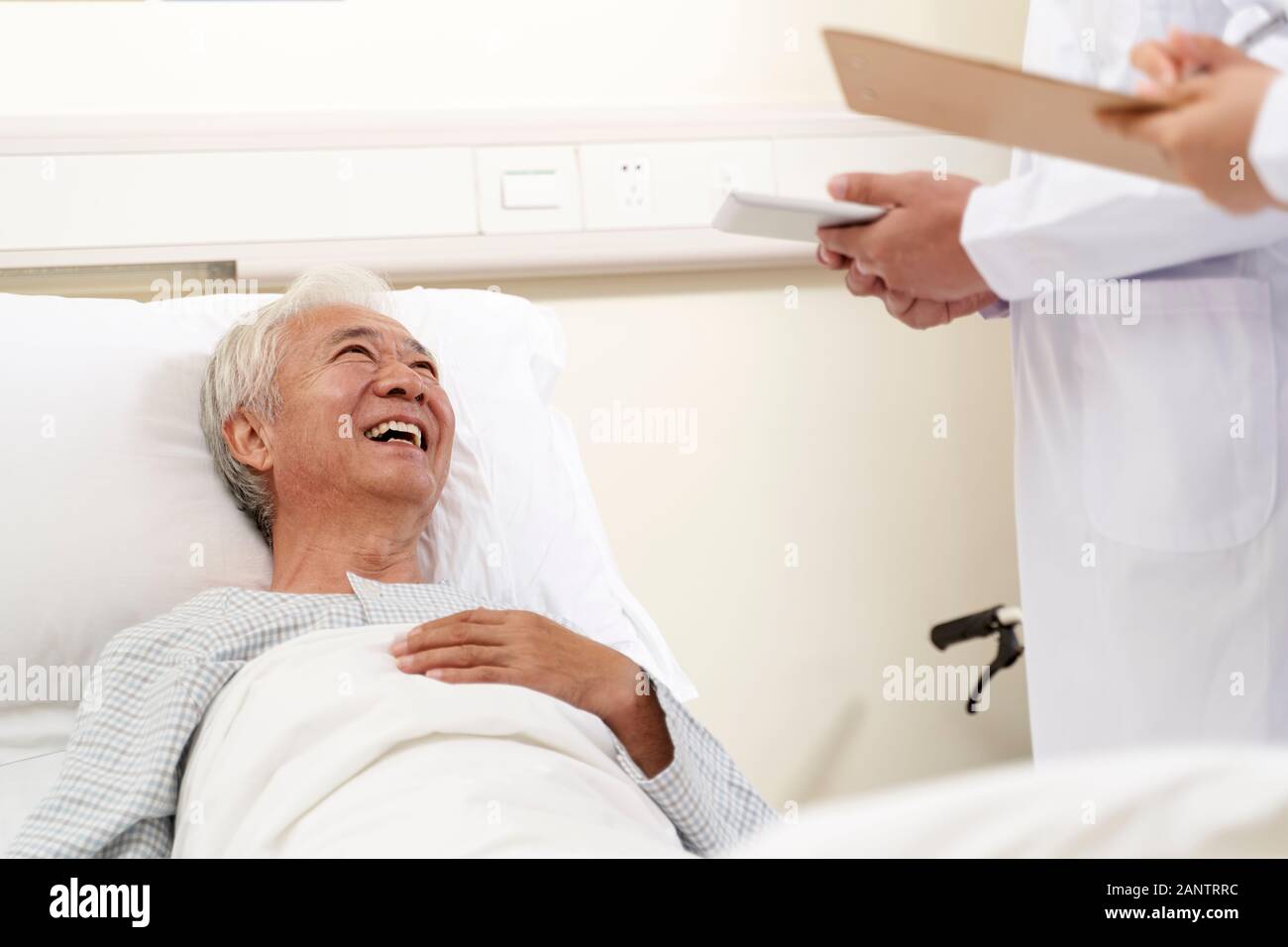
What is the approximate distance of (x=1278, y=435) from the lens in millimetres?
1111

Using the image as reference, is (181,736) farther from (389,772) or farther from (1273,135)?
(1273,135)

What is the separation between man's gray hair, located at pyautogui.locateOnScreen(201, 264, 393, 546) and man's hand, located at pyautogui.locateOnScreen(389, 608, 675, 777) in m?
0.50

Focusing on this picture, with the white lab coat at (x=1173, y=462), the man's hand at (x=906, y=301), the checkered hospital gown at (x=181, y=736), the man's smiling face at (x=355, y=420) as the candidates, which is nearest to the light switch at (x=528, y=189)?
the man's smiling face at (x=355, y=420)

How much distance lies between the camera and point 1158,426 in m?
1.13

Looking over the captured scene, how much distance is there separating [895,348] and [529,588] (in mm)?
867

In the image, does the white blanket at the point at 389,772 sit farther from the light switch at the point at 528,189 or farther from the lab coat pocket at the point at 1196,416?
the light switch at the point at 528,189

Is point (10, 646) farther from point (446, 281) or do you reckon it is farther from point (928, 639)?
point (928, 639)

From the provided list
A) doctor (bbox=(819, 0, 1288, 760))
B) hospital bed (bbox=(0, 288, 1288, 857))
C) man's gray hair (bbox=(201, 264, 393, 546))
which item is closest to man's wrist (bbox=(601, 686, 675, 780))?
hospital bed (bbox=(0, 288, 1288, 857))

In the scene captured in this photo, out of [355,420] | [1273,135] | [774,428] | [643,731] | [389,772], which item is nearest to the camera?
[1273,135]

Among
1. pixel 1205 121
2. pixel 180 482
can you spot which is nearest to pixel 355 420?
pixel 180 482

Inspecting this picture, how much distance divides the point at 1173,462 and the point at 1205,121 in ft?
1.52

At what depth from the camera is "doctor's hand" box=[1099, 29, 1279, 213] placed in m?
0.73

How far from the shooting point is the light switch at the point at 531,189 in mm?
2076

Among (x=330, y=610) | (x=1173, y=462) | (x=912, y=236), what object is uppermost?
(x=912, y=236)
